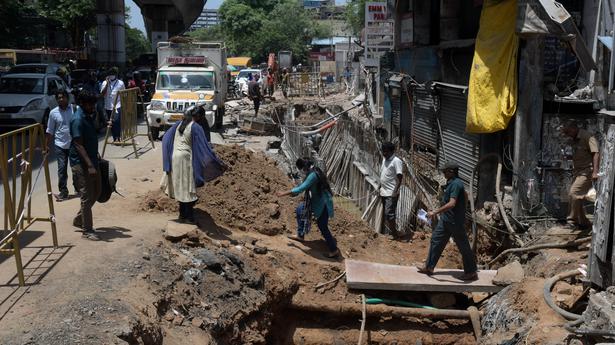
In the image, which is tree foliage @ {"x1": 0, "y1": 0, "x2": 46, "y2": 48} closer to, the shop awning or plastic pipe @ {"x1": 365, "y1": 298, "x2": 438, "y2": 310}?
the shop awning

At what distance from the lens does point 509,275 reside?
8.99 meters

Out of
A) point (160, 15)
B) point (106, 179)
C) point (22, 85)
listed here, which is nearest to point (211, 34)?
point (160, 15)

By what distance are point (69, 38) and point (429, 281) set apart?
54288mm

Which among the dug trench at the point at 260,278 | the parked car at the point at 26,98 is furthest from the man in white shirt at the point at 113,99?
the dug trench at the point at 260,278

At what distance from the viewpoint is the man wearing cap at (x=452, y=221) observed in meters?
8.50

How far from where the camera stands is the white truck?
1939 cm

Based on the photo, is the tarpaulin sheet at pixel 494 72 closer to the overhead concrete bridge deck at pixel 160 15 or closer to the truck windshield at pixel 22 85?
the truck windshield at pixel 22 85

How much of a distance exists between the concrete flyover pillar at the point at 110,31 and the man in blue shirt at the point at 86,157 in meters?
36.6

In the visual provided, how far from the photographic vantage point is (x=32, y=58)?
123ft

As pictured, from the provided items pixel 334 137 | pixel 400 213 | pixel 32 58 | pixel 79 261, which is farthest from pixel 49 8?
pixel 79 261

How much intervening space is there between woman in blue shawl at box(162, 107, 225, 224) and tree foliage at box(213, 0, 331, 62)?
208ft

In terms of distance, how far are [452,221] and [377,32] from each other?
46.1ft

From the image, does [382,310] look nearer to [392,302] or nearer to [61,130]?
[392,302]

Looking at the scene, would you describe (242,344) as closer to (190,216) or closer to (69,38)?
(190,216)
